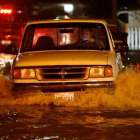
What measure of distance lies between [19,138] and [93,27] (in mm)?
3826

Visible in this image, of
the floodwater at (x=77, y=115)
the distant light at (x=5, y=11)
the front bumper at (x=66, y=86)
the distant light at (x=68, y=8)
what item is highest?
the front bumper at (x=66, y=86)

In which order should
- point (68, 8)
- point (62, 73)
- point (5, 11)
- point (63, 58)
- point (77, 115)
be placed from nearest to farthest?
point (77, 115)
point (62, 73)
point (63, 58)
point (5, 11)
point (68, 8)

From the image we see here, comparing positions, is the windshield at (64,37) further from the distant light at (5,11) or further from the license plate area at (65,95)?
the distant light at (5,11)

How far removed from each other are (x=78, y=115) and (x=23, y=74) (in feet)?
4.00

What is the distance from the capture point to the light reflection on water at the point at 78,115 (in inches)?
285

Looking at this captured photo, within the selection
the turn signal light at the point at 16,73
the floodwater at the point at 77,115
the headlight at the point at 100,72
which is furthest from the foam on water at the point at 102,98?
the turn signal light at the point at 16,73

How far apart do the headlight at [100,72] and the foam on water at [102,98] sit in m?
0.26

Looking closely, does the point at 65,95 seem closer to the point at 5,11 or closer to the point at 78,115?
the point at 78,115

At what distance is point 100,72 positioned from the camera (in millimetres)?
8695

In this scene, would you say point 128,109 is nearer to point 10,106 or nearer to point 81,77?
point 81,77

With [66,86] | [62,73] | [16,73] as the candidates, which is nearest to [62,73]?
[62,73]

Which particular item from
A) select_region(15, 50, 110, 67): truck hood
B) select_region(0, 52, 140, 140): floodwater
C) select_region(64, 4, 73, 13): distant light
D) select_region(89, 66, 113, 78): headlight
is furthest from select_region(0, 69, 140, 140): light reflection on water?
select_region(64, 4, 73, 13): distant light

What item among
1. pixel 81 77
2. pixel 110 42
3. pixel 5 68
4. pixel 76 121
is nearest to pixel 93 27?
pixel 110 42

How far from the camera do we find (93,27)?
33.3ft
